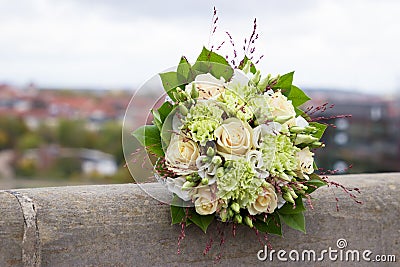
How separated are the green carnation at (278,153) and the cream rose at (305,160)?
0.02 meters

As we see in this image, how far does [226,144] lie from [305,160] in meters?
0.18

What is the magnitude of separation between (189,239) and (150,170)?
164mm

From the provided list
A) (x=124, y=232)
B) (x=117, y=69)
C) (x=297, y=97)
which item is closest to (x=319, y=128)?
(x=297, y=97)

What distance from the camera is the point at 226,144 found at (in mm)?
988

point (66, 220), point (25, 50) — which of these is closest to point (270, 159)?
point (66, 220)

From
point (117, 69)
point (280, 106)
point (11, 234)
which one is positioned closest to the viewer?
point (11, 234)

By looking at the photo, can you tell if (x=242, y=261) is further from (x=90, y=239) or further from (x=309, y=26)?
(x=309, y=26)

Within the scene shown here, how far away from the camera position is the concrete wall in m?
0.98

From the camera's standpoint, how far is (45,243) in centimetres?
99

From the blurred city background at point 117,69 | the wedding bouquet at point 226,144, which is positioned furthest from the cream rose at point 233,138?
the blurred city background at point 117,69

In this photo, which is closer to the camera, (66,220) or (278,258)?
(66,220)

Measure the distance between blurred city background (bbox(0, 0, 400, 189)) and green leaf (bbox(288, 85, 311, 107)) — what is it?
8.79 meters

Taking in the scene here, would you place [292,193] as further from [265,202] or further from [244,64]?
[244,64]

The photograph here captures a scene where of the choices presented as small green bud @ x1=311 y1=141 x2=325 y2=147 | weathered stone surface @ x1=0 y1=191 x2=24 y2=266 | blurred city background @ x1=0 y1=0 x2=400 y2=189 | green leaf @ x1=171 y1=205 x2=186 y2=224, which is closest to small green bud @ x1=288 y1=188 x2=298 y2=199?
small green bud @ x1=311 y1=141 x2=325 y2=147
